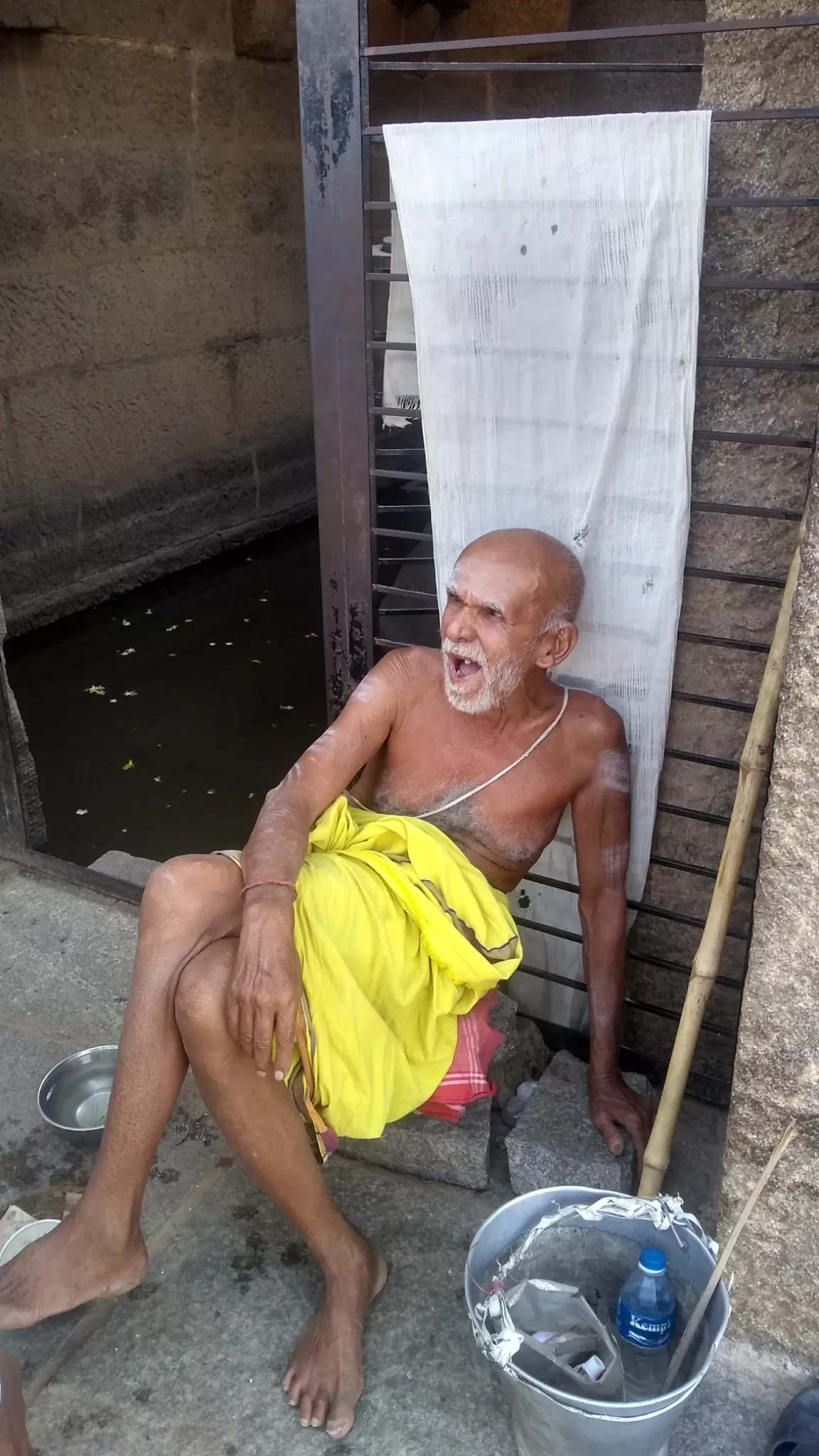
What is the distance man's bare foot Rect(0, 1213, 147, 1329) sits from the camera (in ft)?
6.58

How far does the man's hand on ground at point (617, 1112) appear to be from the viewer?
2418 mm

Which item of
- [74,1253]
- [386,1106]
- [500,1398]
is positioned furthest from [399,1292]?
[74,1253]

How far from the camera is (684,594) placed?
8.14ft

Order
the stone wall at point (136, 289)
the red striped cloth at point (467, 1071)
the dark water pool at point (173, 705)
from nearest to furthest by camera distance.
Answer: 1. the red striped cloth at point (467, 1071)
2. the dark water pool at point (173, 705)
3. the stone wall at point (136, 289)

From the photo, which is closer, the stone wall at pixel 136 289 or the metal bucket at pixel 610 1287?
the metal bucket at pixel 610 1287

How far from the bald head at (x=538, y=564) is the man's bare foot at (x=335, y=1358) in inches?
54.7

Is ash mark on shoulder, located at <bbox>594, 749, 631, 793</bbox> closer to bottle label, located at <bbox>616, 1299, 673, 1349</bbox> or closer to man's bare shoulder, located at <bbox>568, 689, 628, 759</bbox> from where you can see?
man's bare shoulder, located at <bbox>568, 689, 628, 759</bbox>

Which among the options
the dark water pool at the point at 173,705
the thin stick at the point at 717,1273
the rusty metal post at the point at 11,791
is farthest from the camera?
the dark water pool at the point at 173,705

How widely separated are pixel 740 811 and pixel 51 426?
218 inches

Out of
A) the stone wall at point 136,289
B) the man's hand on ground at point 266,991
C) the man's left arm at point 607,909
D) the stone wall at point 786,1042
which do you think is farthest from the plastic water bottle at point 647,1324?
the stone wall at point 136,289

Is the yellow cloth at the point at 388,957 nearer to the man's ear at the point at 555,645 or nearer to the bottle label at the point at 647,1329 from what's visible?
the man's ear at the point at 555,645

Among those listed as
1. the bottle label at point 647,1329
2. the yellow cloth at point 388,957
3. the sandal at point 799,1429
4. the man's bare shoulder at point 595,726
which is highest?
the man's bare shoulder at point 595,726

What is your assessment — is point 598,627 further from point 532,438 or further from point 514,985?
point 514,985

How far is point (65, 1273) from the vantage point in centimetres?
203
